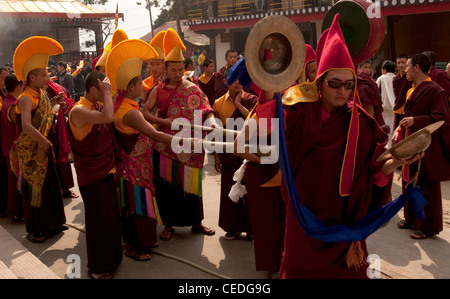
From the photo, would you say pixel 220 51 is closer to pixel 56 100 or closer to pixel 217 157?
pixel 56 100

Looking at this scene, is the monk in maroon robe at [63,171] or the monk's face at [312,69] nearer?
the monk's face at [312,69]

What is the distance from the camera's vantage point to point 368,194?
2633 millimetres

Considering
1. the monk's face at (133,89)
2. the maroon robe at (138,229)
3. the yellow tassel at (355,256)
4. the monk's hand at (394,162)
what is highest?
the monk's face at (133,89)

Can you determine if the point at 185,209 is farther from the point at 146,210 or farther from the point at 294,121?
the point at 294,121

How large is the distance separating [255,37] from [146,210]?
96.8 inches

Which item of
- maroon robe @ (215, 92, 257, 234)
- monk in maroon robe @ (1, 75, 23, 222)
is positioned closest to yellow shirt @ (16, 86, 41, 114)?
monk in maroon robe @ (1, 75, 23, 222)

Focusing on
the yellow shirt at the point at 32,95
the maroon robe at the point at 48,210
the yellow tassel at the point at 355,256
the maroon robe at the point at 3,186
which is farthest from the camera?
the maroon robe at the point at 3,186

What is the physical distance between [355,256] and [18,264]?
9.43 ft

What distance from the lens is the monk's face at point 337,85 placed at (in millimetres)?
2441

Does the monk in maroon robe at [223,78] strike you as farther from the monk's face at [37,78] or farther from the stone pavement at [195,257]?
the monk's face at [37,78]

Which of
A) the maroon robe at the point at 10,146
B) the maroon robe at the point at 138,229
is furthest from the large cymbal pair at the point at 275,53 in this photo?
the maroon robe at the point at 10,146

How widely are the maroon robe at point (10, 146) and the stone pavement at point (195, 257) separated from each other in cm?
43

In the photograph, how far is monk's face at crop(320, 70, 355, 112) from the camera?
244 centimetres
